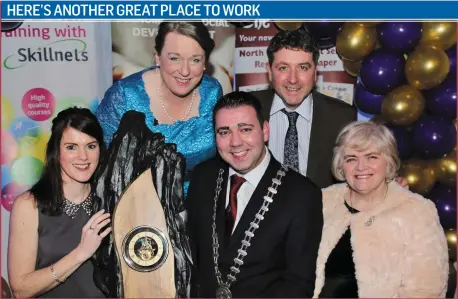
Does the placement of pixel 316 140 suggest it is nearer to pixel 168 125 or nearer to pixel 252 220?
pixel 252 220

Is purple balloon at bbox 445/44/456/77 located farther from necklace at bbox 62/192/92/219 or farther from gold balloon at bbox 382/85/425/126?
necklace at bbox 62/192/92/219

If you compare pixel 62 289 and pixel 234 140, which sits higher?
pixel 234 140

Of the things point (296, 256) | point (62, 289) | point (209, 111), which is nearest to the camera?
point (296, 256)

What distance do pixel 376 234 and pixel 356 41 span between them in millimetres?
1149

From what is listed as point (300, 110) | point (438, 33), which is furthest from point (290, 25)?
point (438, 33)

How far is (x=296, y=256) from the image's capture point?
2787 millimetres

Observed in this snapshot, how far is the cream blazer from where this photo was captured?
269 cm

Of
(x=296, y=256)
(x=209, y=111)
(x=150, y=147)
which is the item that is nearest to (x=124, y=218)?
(x=150, y=147)

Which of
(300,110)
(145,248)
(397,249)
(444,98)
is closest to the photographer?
(397,249)

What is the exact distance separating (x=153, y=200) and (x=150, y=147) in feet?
1.00

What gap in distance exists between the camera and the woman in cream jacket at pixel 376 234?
2.70 m

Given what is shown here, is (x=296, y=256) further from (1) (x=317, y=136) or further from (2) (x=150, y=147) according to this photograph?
(2) (x=150, y=147)

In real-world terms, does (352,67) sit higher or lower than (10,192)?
higher

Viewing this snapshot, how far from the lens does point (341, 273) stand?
2816 millimetres
